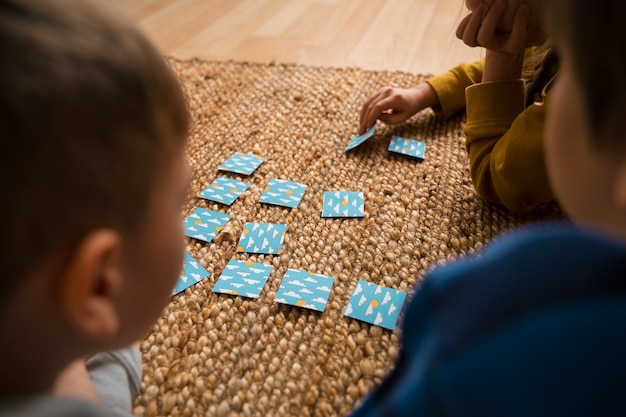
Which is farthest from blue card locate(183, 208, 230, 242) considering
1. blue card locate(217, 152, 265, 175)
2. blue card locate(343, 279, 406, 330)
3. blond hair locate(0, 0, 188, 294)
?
blond hair locate(0, 0, 188, 294)

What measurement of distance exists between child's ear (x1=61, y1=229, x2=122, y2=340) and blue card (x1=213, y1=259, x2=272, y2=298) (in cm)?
35

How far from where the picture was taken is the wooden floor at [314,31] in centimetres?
158

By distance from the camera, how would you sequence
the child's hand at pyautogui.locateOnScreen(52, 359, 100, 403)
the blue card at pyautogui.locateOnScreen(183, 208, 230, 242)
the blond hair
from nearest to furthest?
1. the blond hair
2. the child's hand at pyautogui.locateOnScreen(52, 359, 100, 403)
3. the blue card at pyautogui.locateOnScreen(183, 208, 230, 242)

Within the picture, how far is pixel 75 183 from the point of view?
0.36m

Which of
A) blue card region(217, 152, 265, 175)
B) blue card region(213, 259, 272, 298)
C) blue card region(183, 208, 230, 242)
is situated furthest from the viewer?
blue card region(217, 152, 265, 175)

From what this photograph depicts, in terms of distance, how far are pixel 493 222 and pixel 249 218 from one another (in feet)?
1.30

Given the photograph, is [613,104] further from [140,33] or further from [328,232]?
[328,232]

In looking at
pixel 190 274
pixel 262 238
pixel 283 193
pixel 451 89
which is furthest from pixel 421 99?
pixel 190 274

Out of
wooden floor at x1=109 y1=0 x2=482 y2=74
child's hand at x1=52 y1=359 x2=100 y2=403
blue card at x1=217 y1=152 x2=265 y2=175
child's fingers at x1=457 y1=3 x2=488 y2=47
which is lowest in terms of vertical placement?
wooden floor at x1=109 y1=0 x2=482 y2=74

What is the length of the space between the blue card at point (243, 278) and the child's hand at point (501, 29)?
52 centimetres

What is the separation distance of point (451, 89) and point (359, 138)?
0.25 metres

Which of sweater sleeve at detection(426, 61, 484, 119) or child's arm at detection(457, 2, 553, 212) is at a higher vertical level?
child's arm at detection(457, 2, 553, 212)

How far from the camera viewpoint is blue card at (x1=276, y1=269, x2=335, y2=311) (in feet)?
2.46

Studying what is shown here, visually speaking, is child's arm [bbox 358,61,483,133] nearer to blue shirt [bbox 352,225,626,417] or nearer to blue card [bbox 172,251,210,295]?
blue card [bbox 172,251,210,295]
